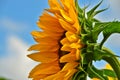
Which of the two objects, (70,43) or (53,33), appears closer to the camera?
(70,43)

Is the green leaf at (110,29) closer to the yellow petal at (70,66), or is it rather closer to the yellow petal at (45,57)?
the yellow petal at (70,66)

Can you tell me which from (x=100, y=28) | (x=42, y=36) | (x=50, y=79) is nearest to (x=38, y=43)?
(x=42, y=36)

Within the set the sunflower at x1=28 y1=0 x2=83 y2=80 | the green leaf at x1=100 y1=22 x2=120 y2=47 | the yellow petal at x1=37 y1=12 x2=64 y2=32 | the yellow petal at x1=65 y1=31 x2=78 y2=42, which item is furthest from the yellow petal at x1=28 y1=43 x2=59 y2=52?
the green leaf at x1=100 y1=22 x2=120 y2=47

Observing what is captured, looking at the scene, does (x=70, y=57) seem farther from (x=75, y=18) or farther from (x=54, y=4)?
(x=54, y=4)

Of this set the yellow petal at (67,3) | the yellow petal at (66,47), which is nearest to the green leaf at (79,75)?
the yellow petal at (66,47)

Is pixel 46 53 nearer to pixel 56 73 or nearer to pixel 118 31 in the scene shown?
pixel 56 73

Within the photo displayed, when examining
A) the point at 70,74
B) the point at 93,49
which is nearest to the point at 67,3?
the point at 93,49
